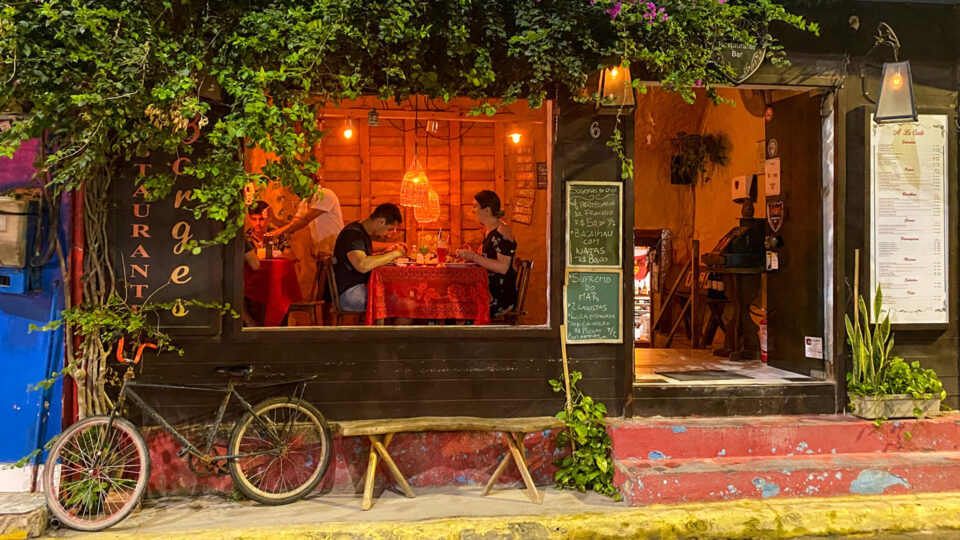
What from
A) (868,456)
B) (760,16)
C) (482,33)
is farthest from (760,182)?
(482,33)

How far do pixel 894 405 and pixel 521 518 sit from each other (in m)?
3.50

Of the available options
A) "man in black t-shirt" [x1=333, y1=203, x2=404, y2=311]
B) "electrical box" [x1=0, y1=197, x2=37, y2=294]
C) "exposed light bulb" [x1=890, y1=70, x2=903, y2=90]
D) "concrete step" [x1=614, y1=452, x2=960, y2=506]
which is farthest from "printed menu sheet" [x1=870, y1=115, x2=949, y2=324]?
"electrical box" [x1=0, y1=197, x2=37, y2=294]

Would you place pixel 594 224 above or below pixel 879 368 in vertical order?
above

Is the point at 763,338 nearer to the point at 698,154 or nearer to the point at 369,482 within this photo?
the point at 698,154

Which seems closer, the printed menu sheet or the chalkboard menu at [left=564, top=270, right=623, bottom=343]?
the chalkboard menu at [left=564, top=270, right=623, bottom=343]

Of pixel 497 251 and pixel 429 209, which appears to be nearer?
pixel 497 251

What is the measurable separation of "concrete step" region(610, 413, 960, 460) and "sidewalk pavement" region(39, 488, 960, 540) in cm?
52

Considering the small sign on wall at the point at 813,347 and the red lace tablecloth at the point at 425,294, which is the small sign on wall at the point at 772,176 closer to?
the small sign on wall at the point at 813,347

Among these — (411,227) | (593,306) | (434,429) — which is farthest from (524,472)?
(411,227)

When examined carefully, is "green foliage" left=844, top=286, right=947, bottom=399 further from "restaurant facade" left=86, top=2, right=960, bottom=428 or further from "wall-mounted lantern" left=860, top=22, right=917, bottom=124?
"wall-mounted lantern" left=860, top=22, right=917, bottom=124

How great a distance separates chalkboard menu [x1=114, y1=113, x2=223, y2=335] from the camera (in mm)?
6105

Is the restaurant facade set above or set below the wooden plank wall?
below

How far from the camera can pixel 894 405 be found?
6.78 meters

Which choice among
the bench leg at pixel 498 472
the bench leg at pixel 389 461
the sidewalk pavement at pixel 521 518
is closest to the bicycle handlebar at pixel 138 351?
the sidewalk pavement at pixel 521 518
